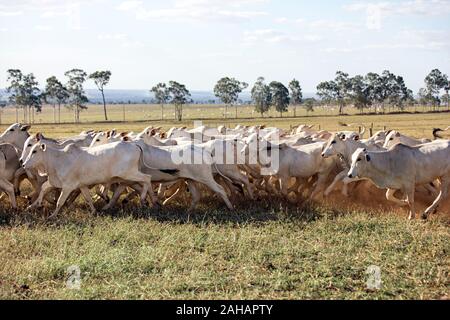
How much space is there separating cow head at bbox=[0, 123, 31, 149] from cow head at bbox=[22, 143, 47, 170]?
2822 millimetres

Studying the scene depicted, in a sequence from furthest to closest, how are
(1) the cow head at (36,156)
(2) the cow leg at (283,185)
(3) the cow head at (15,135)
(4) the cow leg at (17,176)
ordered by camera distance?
1. (3) the cow head at (15,135)
2. (2) the cow leg at (283,185)
3. (4) the cow leg at (17,176)
4. (1) the cow head at (36,156)

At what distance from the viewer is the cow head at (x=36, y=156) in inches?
478

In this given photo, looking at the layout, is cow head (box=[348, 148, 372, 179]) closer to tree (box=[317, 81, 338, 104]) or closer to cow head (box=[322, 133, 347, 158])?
cow head (box=[322, 133, 347, 158])

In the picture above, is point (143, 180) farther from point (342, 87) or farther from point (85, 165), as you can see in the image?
point (342, 87)

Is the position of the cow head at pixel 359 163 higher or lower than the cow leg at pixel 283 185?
higher

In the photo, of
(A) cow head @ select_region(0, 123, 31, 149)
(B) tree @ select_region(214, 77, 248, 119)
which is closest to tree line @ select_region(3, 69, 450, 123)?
(B) tree @ select_region(214, 77, 248, 119)

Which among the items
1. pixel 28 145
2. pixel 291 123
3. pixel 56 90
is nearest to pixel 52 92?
pixel 56 90

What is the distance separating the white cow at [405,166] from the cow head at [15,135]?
27.7ft

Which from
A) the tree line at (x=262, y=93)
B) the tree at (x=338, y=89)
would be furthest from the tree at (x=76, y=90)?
the tree at (x=338, y=89)

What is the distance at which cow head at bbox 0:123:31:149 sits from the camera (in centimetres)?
1484

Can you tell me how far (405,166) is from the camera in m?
11.8

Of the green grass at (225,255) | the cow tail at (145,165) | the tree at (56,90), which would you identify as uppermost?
the tree at (56,90)

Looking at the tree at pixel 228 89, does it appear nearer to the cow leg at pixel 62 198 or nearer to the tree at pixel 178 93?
the tree at pixel 178 93

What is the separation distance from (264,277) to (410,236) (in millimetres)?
3234
